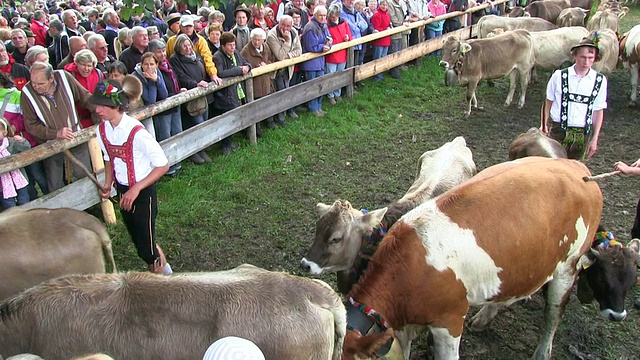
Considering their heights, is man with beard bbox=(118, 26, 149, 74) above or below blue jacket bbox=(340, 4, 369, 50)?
above

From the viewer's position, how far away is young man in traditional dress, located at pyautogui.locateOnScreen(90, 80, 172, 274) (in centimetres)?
432

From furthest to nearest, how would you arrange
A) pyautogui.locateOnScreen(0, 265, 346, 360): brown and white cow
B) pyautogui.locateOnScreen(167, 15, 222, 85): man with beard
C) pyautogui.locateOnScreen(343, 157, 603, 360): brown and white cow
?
pyautogui.locateOnScreen(167, 15, 222, 85): man with beard
pyautogui.locateOnScreen(343, 157, 603, 360): brown and white cow
pyautogui.locateOnScreen(0, 265, 346, 360): brown and white cow

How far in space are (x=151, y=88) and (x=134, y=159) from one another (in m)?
2.72

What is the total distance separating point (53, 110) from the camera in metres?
5.82

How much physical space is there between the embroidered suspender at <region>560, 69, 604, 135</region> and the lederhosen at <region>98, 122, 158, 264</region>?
4303 mm

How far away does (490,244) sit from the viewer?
3.80m

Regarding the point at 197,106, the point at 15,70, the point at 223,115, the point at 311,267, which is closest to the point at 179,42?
the point at 197,106

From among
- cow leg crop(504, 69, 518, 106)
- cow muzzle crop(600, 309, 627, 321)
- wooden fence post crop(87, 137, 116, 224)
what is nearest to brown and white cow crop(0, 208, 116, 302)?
wooden fence post crop(87, 137, 116, 224)

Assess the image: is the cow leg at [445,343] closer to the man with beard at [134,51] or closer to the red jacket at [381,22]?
the man with beard at [134,51]

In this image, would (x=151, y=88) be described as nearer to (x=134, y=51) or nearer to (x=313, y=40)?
(x=134, y=51)

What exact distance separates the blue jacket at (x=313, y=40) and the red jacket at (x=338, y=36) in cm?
A: 52

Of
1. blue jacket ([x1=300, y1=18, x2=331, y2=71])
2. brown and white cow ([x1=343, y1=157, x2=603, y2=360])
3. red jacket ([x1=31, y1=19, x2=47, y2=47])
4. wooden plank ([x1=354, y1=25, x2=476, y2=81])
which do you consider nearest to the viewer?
brown and white cow ([x1=343, y1=157, x2=603, y2=360])

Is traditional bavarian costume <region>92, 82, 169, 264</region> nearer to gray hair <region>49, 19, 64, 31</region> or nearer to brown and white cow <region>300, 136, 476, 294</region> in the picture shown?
brown and white cow <region>300, 136, 476, 294</region>

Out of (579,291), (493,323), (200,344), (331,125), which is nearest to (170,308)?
(200,344)
